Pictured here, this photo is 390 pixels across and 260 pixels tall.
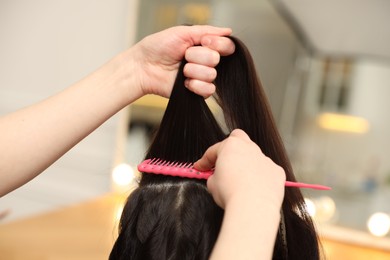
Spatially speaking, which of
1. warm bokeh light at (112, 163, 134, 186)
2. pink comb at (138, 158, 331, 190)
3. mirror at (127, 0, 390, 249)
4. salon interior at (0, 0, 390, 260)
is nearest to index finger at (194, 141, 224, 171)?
pink comb at (138, 158, 331, 190)

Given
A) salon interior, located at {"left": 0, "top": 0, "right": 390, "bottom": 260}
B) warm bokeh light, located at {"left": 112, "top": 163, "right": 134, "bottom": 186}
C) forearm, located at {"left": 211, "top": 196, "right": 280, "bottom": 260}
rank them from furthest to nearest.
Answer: warm bokeh light, located at {"left": 112, "top": 163, "right": 134, "bottom": 186}, salon interior, located at {"left": 0, "top": 0, "right": 390, "bottom": 260}, forearm, located at {"left": 211, "top": 196, "right": 280, "bottom": 260}

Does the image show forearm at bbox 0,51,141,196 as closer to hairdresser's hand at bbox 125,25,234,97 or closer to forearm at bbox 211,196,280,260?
hairdresser's hand at bbox 125,25,234,97

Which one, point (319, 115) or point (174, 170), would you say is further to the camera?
point (319, 115)

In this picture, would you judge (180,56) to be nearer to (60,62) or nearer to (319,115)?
(319,115)

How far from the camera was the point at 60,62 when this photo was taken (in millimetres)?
1934

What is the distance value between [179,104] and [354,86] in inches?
31.6

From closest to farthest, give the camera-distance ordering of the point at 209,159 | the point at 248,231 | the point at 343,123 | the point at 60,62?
the point at 248,231
the point at 209,159
the point at 343,123
the point at 60,62

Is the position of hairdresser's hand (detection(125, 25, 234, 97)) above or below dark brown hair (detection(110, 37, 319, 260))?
above

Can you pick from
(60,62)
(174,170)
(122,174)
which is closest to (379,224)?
(122,174)

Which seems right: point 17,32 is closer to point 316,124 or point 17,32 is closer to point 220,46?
point 316,124

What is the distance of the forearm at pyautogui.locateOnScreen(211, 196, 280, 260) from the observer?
485mm

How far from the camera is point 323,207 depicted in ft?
4.95

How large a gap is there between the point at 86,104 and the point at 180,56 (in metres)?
0.16

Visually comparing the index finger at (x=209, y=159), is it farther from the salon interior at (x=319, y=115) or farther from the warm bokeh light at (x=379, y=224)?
the warm bokeh light at (x=379, y=224)
